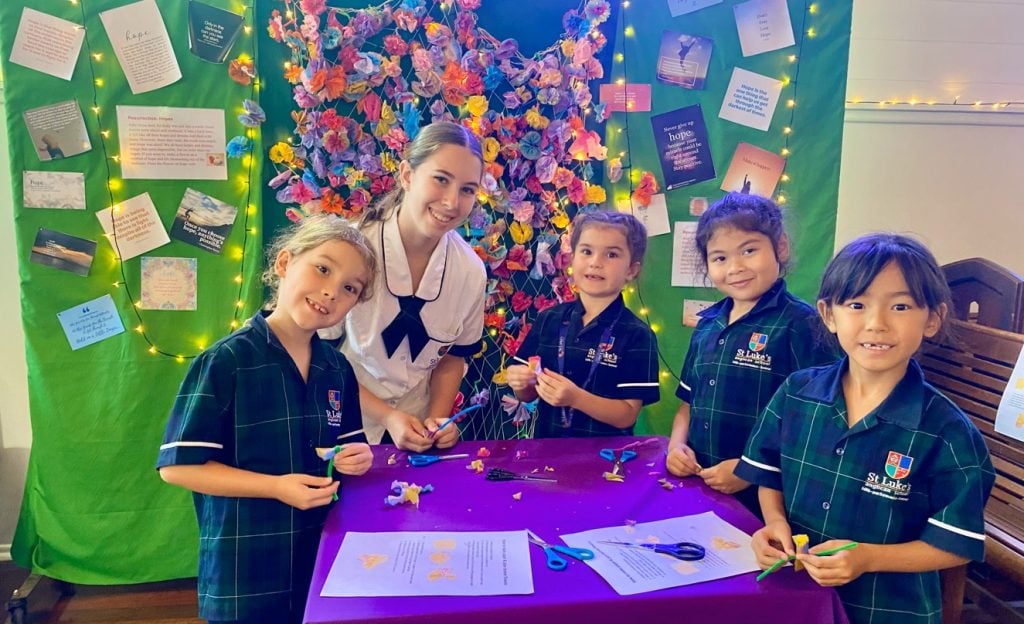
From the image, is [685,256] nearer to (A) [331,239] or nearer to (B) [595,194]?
(B) [595,194]

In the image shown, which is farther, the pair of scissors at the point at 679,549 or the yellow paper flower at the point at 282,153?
the yellow paper flower at the point at 282,153

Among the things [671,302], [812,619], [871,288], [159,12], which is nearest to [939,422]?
[871,288]

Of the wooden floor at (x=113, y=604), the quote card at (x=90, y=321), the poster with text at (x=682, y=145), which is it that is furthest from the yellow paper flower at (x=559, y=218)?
the wooden floor at (x=113, y=604)

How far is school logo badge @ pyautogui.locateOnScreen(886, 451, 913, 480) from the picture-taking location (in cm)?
100

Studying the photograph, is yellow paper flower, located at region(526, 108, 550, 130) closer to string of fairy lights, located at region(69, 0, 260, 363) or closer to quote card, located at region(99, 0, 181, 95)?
string of fairy lights, located at region(69, 0, 260, 363)

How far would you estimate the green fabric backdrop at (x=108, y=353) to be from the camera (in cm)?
194

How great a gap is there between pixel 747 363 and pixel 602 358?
1.22 feet

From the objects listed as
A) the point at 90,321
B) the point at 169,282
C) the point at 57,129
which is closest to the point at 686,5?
the point at 169,282

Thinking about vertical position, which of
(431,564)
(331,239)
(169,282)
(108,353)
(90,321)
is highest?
(331,239)

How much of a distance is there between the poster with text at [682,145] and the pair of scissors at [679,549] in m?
1.50

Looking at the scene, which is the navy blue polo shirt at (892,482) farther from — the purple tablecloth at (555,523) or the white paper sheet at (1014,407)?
the white paper sheet at (1014,407)

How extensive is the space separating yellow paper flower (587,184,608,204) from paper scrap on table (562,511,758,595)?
129 centimetres

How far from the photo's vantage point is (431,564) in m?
0.91

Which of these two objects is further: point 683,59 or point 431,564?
point 683,59
